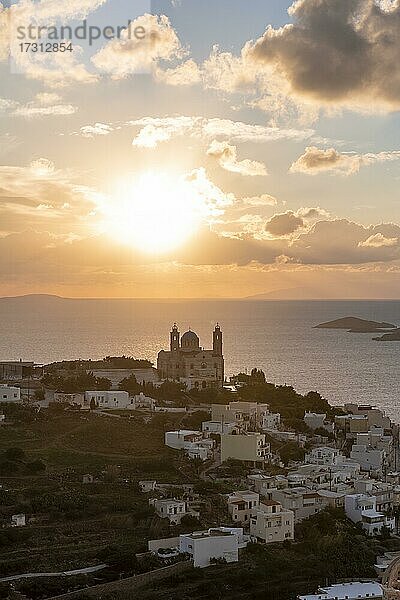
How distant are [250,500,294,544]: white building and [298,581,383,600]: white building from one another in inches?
104

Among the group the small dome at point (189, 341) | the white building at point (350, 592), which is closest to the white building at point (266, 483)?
the white building at point (350, 592)

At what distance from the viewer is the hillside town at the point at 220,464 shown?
1702 cm

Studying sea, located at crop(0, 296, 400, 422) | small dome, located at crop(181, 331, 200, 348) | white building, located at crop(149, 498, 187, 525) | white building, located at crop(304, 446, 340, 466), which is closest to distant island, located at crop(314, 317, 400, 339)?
sea, located at crop(0, 296, 400, 422)

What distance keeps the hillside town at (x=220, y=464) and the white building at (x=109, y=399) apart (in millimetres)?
44

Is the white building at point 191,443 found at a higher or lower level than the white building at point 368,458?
higher

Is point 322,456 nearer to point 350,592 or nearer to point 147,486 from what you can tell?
point 147,486

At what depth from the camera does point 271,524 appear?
59.9ft

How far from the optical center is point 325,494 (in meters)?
20.7

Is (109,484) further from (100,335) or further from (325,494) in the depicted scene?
(100,335)

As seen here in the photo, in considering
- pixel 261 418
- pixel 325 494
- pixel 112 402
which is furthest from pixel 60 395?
pixel 325 494

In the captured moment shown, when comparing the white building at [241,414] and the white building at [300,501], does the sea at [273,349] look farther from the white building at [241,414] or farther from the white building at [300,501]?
the white building at [300,501]

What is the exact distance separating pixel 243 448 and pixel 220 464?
761 millimetres

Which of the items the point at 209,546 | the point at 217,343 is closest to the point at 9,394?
the point at 217,343

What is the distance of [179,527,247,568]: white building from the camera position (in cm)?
1659
